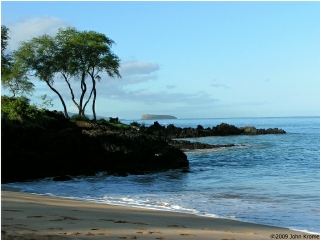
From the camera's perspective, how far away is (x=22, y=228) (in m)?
7.06

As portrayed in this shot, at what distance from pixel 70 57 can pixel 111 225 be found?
128ft

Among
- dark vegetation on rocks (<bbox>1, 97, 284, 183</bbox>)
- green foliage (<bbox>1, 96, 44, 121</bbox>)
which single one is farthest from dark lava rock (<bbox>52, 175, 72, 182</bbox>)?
green foliage (<bbox>1, 96, 44, 121</bbox>)

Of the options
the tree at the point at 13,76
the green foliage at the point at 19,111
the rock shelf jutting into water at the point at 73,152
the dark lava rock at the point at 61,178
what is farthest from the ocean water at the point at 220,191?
the tree at the point at 13,76

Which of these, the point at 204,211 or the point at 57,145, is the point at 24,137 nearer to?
the point at 57,145

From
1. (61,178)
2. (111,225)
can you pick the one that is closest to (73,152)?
→ (61,178)

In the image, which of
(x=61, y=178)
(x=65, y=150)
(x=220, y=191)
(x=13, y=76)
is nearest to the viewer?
(x=220, y=191)

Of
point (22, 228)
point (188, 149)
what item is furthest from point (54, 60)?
point (22, 228)

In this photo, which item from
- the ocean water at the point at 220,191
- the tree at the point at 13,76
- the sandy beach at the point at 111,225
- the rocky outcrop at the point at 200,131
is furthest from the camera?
the rocky outcrop at the point at 200,131

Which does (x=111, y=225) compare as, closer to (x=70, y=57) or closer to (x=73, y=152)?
(x=73, y=152)

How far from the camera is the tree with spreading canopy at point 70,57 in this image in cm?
4531

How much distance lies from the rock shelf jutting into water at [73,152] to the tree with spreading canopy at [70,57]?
18.8m

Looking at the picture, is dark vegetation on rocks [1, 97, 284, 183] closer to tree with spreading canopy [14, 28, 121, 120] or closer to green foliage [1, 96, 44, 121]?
green foliage [1, 96, 44, 121]

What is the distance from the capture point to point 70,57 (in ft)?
150

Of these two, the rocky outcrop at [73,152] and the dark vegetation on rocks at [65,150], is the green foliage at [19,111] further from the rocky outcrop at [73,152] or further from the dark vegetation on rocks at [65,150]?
the rocky outcrop at [73,152]
